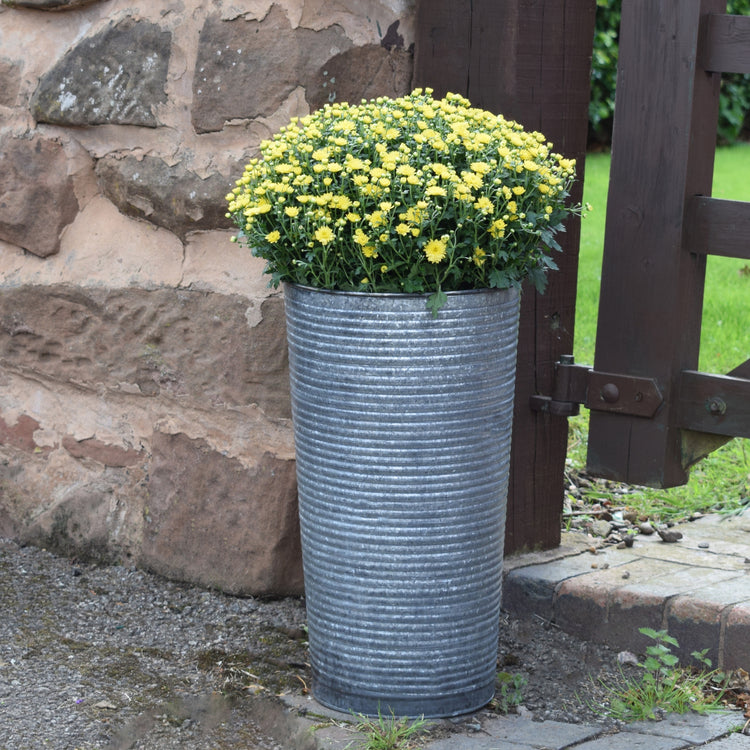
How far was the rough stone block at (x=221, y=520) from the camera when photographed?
2.77 meters

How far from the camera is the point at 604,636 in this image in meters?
2.70

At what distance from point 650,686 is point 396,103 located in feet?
4.07

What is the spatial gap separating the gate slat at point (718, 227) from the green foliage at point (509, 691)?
981mm

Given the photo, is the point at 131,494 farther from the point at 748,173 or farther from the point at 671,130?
the point at 748,173

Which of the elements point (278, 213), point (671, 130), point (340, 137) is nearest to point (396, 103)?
point (340, 137)

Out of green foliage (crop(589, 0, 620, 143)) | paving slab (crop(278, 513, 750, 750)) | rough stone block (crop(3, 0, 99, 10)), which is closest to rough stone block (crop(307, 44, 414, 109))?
rough stone block (crop(3, 0, 99, 10))

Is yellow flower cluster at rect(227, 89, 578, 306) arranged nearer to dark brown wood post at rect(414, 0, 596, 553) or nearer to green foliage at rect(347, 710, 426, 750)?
dark brown wood post at rect(414, 0, 596, 553)

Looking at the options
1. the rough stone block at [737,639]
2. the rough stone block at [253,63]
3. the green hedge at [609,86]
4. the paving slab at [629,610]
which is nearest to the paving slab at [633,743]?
the paving slab at [629,610]

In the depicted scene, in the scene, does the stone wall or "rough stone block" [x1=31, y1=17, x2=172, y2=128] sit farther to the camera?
"rough stone block" [x1=31, y1=17, x2=172, y2=128]

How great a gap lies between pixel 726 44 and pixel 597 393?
0.80m

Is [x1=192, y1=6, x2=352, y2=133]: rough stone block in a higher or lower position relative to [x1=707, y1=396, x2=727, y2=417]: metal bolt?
higher

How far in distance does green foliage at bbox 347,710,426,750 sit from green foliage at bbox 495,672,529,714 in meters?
0.19

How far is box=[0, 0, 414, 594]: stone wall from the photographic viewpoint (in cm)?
264

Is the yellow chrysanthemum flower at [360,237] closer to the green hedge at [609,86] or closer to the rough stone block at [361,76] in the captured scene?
the rough stone block at [361,76]
